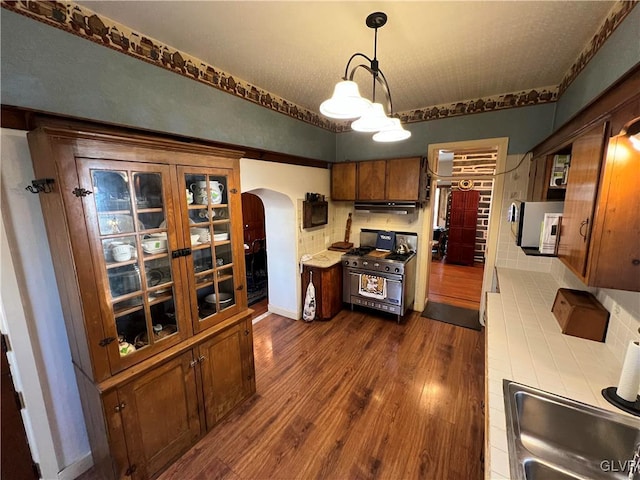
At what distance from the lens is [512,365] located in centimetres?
139

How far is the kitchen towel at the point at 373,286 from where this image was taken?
3457mm

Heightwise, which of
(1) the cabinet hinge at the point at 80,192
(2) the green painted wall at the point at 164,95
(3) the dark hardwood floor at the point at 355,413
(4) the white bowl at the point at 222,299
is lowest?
(3) the dark hardwood floor at the point at 355,413

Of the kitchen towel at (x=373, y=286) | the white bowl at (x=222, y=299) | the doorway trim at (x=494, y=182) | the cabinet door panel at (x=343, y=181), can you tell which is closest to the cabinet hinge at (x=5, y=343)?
the white bowl at (x=222, y=299)

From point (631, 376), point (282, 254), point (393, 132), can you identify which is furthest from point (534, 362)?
point (282, 254)

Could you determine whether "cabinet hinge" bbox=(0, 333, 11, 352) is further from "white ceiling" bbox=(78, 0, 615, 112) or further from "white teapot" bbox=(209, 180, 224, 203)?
"white ceiling" bbox=(78, 0, 615, 112)

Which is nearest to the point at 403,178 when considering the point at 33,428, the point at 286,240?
the point at 286,240

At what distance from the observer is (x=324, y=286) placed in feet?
11.4

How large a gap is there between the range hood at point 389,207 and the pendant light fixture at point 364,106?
6.07 ft

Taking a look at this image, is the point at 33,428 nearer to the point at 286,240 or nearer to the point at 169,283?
the point at 169,283

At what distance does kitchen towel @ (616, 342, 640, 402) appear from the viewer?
3.53 ft

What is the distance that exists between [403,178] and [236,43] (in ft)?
7.58

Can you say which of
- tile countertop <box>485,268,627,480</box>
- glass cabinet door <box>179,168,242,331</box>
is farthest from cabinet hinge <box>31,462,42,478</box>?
tile countertop <box>485,268,627,480</box>

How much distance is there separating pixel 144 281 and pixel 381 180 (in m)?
2.88

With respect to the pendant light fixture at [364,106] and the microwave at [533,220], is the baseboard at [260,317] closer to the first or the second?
the pendant light fixture at [364,106]
